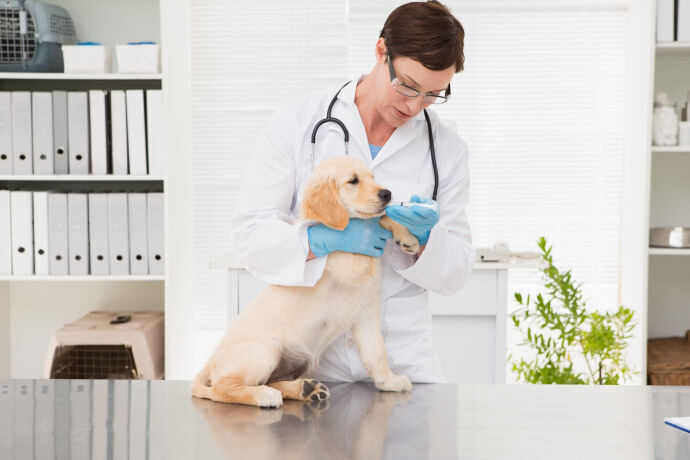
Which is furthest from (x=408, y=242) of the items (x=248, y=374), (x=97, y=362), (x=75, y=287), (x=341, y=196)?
(x=75, y=287)

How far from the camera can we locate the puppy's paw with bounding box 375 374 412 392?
4.22 feet

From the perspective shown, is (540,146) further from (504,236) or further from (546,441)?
(546,441)

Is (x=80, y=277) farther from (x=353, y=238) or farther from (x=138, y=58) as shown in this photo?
(x=353, y=238)

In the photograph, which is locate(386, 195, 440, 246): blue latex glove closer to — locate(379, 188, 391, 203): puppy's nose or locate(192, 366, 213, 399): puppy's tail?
locate(379, 188, 391, 203): puppy's nose

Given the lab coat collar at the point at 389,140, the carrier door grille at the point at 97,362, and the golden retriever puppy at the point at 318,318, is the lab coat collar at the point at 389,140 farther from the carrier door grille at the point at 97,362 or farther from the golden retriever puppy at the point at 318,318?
the carrier door grille at the point at 97,362

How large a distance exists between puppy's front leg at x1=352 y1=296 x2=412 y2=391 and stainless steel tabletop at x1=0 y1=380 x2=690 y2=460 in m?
0.02

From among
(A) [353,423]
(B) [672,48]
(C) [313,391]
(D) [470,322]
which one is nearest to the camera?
(A) [353,423]

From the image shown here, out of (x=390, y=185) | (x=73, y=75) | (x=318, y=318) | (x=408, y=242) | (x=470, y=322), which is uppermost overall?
(x=73, y=75)

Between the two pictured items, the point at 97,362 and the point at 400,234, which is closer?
the point at 400,234

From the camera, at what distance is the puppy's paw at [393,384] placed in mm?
1286

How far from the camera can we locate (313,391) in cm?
121

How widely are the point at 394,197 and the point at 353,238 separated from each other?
8.5 inches

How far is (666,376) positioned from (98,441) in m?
2.45

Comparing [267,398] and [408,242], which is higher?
[408,242]
